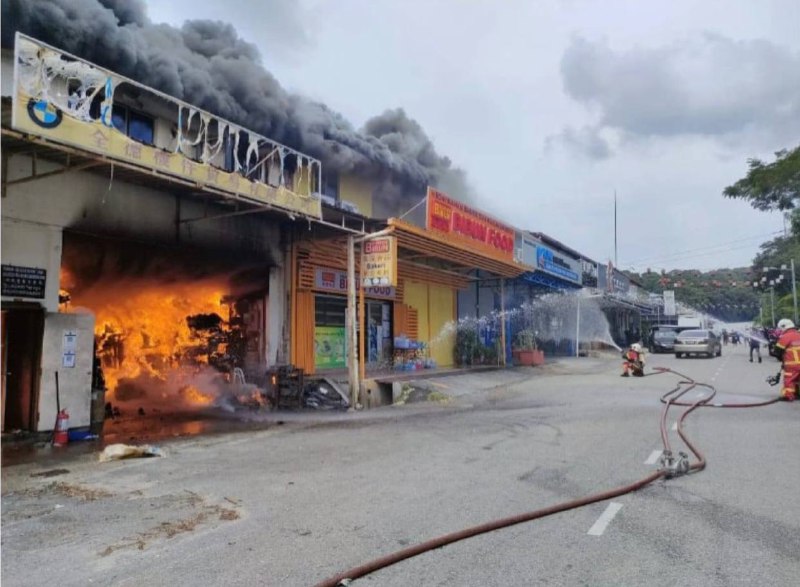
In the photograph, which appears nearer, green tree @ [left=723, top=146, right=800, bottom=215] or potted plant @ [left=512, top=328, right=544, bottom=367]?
green tree @ [left=723, top=146, right=800, bottom=215]

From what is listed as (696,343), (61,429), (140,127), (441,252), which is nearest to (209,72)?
(140,127)

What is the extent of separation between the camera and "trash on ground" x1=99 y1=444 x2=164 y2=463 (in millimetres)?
7977

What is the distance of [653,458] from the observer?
7.28m

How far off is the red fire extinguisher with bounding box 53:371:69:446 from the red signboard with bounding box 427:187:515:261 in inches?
359

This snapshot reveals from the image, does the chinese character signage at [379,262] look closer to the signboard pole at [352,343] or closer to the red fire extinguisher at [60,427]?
the signboard pole at [352,343]

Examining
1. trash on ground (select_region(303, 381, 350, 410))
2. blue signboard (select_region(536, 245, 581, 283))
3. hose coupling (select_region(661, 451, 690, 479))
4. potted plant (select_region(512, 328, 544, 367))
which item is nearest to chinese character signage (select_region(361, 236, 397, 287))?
trash on ground (select_region(303, 381, 350, 410))

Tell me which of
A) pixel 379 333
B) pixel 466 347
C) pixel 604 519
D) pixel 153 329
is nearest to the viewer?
pixel 604 519

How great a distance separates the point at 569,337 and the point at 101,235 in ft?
89.9

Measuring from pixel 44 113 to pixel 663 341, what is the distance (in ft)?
108

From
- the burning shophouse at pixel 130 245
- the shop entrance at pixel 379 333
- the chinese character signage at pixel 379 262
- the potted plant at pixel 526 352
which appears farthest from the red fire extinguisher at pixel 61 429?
the potted plant at pixel 526 352

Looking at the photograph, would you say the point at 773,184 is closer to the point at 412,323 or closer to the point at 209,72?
the point at 412,323

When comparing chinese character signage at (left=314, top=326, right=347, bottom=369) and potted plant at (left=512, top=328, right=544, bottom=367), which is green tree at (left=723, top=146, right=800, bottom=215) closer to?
potted plant at (left=512, top=328, right=544, bottom=367)

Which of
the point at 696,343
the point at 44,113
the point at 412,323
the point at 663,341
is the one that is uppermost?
the point at 44,113

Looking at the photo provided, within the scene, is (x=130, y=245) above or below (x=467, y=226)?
below
